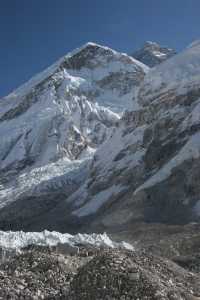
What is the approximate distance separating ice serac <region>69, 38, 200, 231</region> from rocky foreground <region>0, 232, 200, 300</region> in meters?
56.1

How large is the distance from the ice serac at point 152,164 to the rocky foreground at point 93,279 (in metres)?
56.1

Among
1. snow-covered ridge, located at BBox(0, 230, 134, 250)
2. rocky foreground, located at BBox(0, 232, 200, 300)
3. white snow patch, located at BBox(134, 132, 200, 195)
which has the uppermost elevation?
white snow patch, located at BBox(134, 132, 200, 195)

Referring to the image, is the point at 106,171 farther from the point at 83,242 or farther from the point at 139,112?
the point at 83,242

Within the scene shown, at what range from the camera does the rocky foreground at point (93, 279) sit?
23.5m

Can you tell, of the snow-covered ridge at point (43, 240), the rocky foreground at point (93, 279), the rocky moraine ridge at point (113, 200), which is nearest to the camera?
the rocky foreground at point (93, 279)

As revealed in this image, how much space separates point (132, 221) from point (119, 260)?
62833 millimetres

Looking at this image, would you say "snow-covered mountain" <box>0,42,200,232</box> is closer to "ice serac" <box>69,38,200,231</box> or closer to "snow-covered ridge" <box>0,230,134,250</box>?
"ice serac" <box>69,38,200,231</box>

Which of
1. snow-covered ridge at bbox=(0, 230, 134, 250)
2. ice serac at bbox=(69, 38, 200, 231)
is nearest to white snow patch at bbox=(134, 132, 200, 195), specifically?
ice serac at bbox=(69, 38, 200, 231)

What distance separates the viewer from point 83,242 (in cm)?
4631

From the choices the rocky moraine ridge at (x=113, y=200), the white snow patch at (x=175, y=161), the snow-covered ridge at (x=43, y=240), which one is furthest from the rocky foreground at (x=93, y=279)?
the white snow patch at (x=175, y=161)

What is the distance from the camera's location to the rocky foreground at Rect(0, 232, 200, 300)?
2352cm

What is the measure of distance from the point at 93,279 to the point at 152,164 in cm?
8796

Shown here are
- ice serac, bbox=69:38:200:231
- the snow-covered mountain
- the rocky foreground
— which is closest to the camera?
the rocky foreground

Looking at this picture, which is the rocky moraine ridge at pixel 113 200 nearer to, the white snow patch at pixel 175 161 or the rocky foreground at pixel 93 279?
the rocky foreground at pixel 93 279
